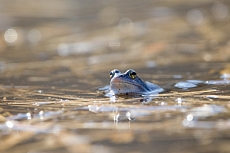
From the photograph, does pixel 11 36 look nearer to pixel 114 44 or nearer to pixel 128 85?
pixel 114 44

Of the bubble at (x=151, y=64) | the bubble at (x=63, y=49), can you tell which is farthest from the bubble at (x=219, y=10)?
the bubble at (x=151, y=64)

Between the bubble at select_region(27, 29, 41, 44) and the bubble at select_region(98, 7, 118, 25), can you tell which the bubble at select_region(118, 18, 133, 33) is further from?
the bubble at select_region(27, 29, 41, 44)

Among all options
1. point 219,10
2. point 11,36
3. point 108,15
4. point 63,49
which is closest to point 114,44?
point 63,49

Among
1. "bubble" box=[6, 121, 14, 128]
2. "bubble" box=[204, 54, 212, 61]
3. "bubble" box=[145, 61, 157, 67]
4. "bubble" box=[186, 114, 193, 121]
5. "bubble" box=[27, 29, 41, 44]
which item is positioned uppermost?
"bubble" box=[27, 29, 41, 44]

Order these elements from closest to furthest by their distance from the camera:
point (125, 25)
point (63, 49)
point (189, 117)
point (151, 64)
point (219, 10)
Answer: point (189, 117) → point (151, 64) → point (63, 49) → point (125, 25) → point (219, 10)

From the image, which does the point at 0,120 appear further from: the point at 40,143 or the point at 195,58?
the point at 195,58

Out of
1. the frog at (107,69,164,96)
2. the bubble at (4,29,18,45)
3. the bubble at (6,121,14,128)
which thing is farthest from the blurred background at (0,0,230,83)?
the bubble at (6,121,14,128)

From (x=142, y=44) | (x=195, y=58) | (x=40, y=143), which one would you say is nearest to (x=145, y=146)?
(x=40, y=143)
